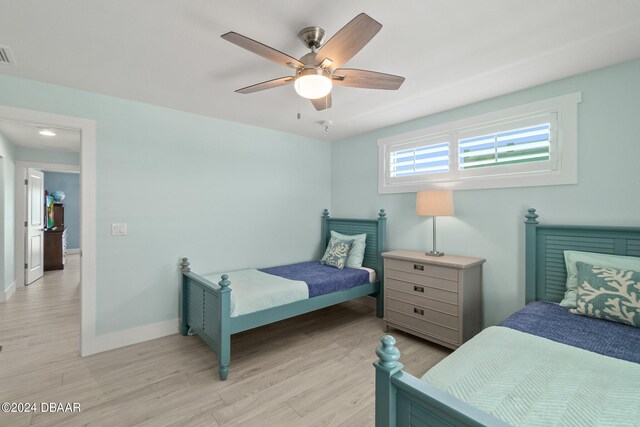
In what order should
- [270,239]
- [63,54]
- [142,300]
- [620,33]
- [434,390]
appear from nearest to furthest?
[434,390]
[620,33]
[63,54]
[142,300]
[270,239]

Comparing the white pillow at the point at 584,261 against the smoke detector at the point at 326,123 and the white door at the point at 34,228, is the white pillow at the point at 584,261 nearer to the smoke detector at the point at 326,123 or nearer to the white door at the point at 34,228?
the smoke detector at the point at 326,123

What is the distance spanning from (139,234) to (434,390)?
300 cm

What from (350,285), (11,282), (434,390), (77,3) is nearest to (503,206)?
(350,285)

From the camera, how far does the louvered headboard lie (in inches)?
85.4

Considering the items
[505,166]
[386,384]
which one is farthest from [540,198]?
[386,384]

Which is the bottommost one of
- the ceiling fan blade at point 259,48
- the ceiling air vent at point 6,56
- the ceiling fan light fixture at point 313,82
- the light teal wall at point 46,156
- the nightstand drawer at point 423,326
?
the nightstand drawer at point 423,326

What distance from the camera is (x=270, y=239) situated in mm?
3996

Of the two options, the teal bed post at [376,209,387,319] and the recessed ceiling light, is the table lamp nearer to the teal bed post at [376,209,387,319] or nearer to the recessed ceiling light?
the teal bed post at [376,209,387,319]

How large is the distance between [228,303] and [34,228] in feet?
17.0

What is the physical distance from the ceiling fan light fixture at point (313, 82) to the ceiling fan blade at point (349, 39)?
64 mm

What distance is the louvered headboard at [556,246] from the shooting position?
2170 millimetres

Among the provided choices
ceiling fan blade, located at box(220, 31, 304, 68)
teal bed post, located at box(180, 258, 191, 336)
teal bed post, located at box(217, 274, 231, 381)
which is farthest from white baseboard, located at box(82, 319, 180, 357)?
ceiling fan blade, located at box(220, 31, 304, 68)

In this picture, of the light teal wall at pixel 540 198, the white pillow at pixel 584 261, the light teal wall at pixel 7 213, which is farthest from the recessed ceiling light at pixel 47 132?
the white pillow at pixel 584 261

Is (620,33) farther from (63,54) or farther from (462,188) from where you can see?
(63,54)
